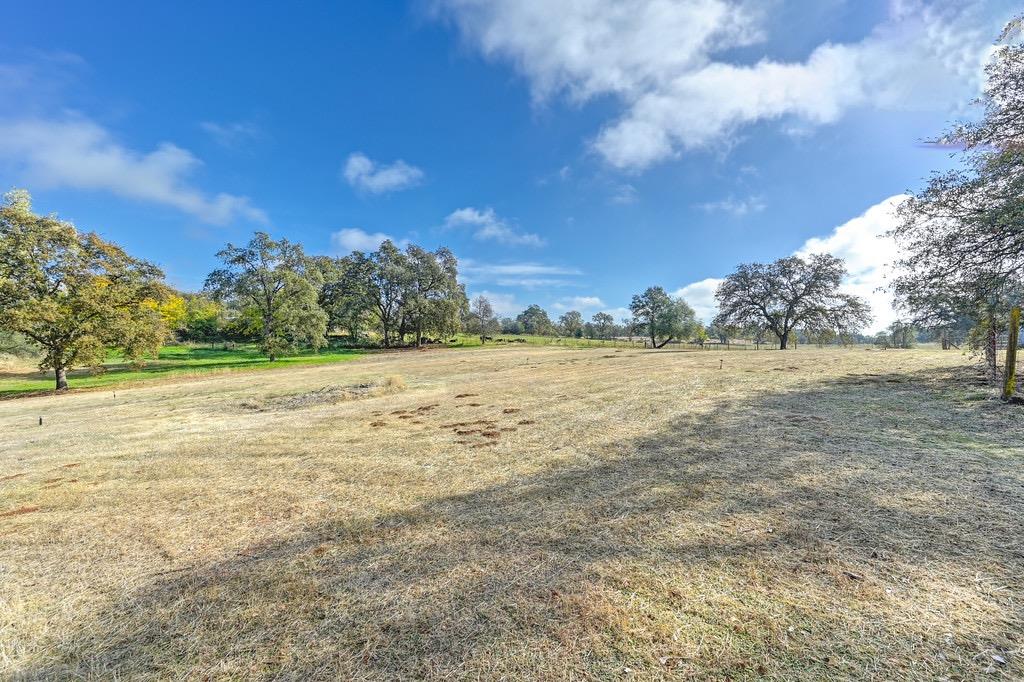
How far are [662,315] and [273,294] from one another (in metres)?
60.3

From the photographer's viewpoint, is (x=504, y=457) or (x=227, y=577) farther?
(x=504, y=457)

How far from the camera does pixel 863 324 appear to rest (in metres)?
44.4

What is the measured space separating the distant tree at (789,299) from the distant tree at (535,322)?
74151mm

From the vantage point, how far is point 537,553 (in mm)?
3785

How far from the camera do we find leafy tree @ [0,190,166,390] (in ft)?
67.2

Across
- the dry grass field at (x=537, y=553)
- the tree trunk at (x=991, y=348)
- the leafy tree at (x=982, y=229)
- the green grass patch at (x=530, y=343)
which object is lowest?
the dry grass field at (x=537, y=553)

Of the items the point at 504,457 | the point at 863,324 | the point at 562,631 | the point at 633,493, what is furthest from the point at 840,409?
the point at 863,324

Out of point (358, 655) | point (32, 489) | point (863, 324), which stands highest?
point (863, 324)

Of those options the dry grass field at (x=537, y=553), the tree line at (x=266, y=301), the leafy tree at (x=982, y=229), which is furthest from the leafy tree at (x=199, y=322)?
the leafy tree at (x=982, y=229)

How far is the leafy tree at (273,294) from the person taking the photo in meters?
40.4

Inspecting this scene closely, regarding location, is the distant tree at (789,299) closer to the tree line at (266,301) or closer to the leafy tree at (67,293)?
the tree line at (266,301)

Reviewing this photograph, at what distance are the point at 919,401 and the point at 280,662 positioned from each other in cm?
1340

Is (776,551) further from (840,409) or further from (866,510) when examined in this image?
(840,409)

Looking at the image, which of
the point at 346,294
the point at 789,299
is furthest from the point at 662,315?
the point at 346,294
